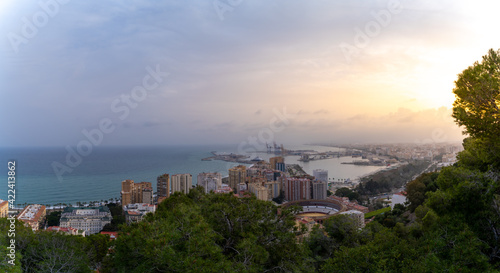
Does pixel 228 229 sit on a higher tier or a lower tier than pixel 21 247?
higher

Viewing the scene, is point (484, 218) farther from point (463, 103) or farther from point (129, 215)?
point (129, 215)

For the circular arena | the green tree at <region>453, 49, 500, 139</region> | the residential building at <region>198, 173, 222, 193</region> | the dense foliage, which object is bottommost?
the circular arena

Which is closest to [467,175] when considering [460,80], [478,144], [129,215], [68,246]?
[478,144]

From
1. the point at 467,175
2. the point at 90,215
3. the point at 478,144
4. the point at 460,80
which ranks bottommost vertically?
the point at 90,215

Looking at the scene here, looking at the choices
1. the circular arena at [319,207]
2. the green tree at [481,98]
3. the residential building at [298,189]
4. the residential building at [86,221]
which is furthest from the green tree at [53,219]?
the green tree at [481,98]

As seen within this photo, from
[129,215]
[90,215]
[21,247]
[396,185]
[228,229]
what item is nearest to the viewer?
[228,229]

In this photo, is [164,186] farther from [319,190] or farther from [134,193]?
[319,190]

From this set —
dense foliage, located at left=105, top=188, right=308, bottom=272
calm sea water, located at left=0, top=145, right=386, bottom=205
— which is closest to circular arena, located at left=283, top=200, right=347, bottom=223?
calm sea water, located at left=0, top=145, right=386, bottom=205

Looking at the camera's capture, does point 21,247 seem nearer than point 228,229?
No

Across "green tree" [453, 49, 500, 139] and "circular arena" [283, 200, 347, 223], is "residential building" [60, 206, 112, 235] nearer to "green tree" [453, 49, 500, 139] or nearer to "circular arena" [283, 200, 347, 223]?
"circular arena" [283, 200, 347, 223]
